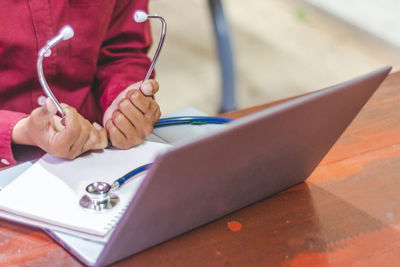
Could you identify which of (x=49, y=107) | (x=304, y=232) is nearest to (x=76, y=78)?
(x=49, y=107)

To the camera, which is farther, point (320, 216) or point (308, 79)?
point (308, 79)

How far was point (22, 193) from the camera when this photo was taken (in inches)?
27.6

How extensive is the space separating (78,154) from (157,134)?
0.14 meters

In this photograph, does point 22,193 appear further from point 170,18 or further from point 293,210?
point 170,18

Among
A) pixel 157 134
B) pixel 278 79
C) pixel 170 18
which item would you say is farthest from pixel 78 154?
pixel 170 18

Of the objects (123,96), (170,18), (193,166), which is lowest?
(170,18)

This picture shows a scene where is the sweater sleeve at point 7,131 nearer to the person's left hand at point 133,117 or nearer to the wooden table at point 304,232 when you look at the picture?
the person's left hand at point 133,117

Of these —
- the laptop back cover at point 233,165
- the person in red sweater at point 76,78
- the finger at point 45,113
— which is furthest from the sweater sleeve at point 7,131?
the laptop back cover at point 233,165

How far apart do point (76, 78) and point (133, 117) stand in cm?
26

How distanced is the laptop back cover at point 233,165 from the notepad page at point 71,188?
0.07 m

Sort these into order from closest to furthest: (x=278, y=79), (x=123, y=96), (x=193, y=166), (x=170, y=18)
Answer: (x=193, y=166) → (x=123, y=96) → (x=278, y=79) → (x=170, y=18)

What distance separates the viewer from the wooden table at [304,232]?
0.65 m

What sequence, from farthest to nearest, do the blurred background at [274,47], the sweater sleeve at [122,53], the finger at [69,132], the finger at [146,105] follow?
the blurred background at [274,47]
the sweater sleeve at [122,53]
the finger at [146,105]
the finger at [69,132]

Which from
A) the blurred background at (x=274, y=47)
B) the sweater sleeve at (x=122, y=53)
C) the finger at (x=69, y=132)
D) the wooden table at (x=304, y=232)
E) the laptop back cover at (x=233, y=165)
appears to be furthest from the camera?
the blurred background at (x=274, y=47)
